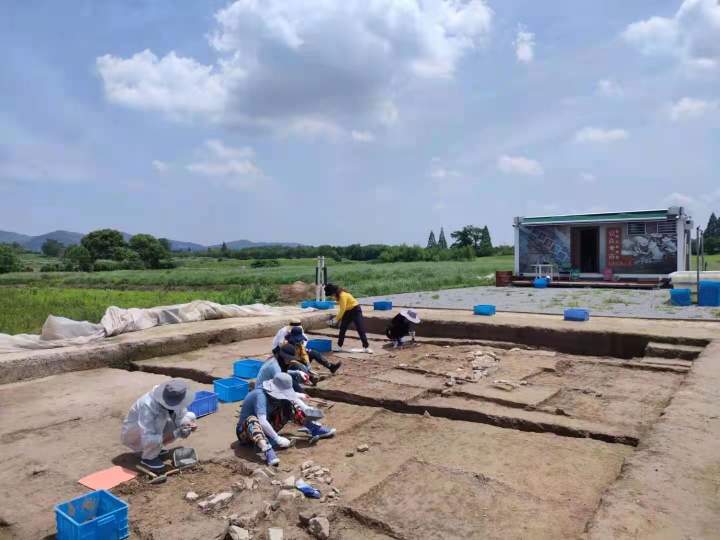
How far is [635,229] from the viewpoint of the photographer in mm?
18219

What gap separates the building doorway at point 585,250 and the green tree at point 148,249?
50333 mm

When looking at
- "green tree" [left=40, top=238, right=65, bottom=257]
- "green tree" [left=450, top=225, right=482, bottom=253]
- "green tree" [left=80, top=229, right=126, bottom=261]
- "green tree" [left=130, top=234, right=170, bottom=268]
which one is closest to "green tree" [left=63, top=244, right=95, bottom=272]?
"green tree" [left=80, top=229, right=126, bottom=261]

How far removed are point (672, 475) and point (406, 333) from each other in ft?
19.3

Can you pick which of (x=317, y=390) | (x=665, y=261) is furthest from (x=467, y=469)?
(x=665, y=261)

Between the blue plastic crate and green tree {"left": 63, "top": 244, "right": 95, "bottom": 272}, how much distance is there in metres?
58.2

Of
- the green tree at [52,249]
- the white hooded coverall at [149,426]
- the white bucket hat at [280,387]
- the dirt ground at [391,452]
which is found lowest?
the dirt ground at [391,452]

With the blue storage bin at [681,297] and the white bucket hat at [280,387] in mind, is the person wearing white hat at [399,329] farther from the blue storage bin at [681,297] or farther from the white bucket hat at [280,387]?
the blue storage bin at [681,297]

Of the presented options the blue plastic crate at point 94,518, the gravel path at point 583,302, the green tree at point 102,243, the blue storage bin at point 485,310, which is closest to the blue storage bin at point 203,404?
the blue plastic crate at point 94,518

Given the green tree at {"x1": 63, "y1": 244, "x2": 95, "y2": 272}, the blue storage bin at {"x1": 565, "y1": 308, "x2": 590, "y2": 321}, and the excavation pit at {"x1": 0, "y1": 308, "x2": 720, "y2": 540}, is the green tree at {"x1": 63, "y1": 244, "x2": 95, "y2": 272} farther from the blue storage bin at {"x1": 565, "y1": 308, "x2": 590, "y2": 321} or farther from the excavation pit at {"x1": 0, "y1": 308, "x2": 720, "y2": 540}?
the blue storage bin at {"x1": 565, "y1": 308, "x2": 590, "y2": 321}

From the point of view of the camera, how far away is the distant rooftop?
1756 cm

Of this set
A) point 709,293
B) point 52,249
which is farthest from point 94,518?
point 52,249

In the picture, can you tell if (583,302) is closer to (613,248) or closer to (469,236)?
(613,248)

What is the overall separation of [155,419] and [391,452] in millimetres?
1913

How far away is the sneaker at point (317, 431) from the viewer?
15.3 ft
